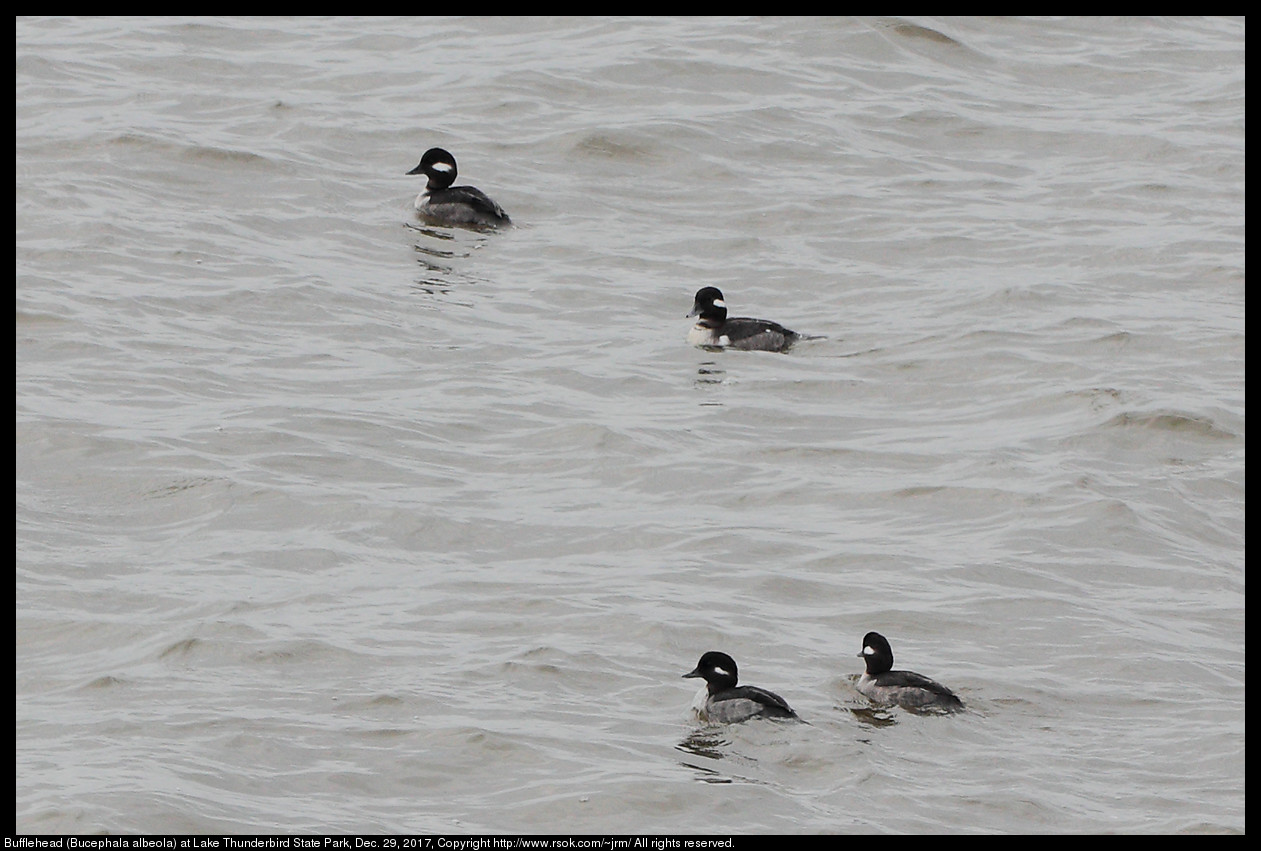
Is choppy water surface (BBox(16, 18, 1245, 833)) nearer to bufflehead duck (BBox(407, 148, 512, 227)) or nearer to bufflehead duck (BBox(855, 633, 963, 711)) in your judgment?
bufflehead duck (BBox(855, 633, 963, 711))


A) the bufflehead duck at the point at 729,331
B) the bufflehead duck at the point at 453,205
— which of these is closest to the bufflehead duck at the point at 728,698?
the bufflehead duck at the point at 729,331

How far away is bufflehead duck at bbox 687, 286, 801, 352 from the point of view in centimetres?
1542

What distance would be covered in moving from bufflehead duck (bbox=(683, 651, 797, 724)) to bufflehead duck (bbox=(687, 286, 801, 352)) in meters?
5.63

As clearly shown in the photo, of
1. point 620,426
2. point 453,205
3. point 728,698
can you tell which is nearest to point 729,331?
point 620,426

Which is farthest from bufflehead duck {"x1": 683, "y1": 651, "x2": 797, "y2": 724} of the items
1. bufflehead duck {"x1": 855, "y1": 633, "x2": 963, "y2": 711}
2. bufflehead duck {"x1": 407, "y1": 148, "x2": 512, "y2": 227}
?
bufflehead duck {"x1": 407, "y1": 148, "x2": 512, "y2": 227}

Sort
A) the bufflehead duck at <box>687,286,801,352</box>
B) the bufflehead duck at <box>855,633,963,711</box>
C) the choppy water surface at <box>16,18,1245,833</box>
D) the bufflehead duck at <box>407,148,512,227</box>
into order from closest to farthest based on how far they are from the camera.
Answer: the choppy water surface at <box>16,18,1245,833</box>
the bufflehead duck at <box>855,633,963,711</box>
the bufflehead duck at <box>687,286,801,352</box>
the bufflehead duck at <box>407,148,512,227</box>

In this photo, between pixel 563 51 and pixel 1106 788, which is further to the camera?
pixel 563 51

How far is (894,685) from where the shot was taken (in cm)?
974

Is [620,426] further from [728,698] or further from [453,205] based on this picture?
[453,205]

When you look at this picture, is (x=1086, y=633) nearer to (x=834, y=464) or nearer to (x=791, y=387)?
(x=834, y=464)

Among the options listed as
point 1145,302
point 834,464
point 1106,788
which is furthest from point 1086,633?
point 1145,302

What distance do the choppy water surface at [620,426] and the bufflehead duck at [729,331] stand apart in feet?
0.57

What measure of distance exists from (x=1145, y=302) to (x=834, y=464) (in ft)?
15.7

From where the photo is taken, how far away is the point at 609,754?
927 cm
